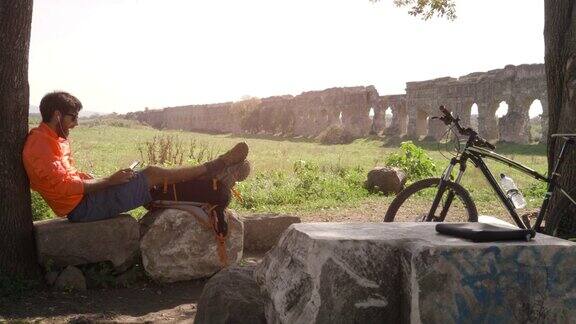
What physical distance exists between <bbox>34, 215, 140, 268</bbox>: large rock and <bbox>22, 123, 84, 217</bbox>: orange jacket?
20 cm

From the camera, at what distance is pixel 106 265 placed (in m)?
5.32

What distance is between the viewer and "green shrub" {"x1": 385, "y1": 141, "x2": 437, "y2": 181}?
41.5 feet

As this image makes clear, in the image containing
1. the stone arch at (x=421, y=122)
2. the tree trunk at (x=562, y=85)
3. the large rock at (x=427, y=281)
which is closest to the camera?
the large rock at (x=427, y=281)

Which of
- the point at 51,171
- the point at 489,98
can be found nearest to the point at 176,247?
the point at 51,171

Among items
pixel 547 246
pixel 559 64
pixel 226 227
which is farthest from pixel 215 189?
pixel 559 64

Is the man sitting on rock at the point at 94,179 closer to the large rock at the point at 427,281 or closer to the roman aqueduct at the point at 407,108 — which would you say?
the large rock at the point at 427,281

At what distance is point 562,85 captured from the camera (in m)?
6.03

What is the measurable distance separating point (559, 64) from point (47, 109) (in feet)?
16.1

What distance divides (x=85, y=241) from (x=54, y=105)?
1.20 meters

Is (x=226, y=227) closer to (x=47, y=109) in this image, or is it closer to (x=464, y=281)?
(x=47, y=109)

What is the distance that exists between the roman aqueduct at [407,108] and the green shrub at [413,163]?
567 inches

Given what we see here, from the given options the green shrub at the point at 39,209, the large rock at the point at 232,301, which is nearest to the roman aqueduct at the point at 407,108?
the green shrub at the point at 39,209

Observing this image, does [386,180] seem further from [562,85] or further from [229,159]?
[229,159]

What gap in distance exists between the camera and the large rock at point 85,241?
5.11m
